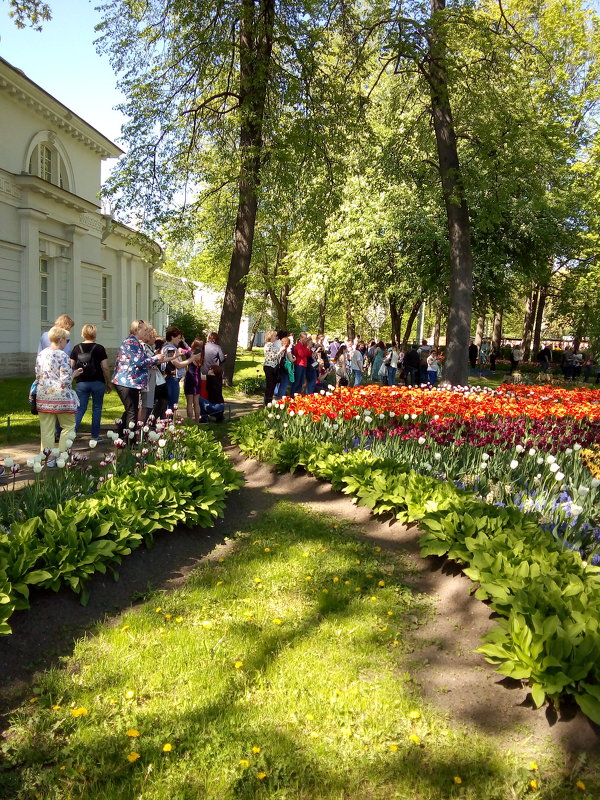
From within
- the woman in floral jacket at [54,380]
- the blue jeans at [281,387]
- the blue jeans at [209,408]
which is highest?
the woman in floral jacket at [54,380]

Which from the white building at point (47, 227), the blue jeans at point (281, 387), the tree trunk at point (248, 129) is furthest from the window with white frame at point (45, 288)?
the blue jeans at point (281, 387)

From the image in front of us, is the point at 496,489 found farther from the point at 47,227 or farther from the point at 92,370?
the point at 47,227

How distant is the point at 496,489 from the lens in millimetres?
5266

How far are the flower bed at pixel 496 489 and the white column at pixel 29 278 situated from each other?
11.9 metres

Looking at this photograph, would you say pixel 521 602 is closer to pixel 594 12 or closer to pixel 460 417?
pixel 460 417

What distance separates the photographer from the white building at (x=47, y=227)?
17.2m

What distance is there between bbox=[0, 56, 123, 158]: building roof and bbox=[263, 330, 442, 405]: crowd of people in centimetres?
1060

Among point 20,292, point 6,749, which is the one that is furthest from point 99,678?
point 20,292

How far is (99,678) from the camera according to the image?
3.29 meters

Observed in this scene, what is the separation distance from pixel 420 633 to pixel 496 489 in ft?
6.13

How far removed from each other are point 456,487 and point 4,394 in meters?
11.0

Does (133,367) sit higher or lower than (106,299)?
lower

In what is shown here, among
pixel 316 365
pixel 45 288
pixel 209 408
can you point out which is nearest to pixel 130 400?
pixel 209 408

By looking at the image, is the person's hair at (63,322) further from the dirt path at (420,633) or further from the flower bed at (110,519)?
the dirt path at (420,633)
